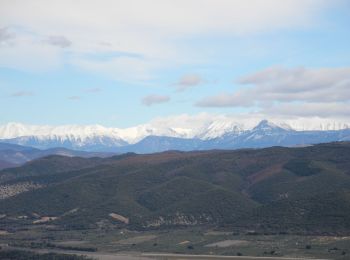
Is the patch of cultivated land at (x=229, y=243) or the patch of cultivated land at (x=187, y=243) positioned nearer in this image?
the patch of cultivated land at (x=187, y=243)

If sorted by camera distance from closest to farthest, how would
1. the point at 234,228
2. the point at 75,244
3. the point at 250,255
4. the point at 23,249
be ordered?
the point at 250,255 → the point at 23,249 → the point at 75,244 → the point at 234,228

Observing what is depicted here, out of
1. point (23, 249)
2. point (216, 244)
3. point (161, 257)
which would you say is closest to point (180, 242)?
point (216, 244)

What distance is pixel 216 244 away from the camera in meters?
165

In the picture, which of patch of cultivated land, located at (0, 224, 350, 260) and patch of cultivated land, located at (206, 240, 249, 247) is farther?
patch of cultivated land, located at (206, 240, 249, 247)

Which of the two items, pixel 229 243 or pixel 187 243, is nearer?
pixel 229 243

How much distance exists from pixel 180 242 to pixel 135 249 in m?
11.6

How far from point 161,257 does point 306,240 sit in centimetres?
3305

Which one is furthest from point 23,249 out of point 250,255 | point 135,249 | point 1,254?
point 250,255

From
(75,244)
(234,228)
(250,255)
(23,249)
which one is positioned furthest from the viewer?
(234,228)

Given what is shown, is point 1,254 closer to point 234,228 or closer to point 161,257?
point 161,257

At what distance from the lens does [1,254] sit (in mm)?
151875

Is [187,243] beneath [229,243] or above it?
beneath

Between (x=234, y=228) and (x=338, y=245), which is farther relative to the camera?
(x=234, y=228)

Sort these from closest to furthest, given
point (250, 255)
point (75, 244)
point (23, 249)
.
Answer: point (250, 255)
point (23, 249)
point (75, 244)
